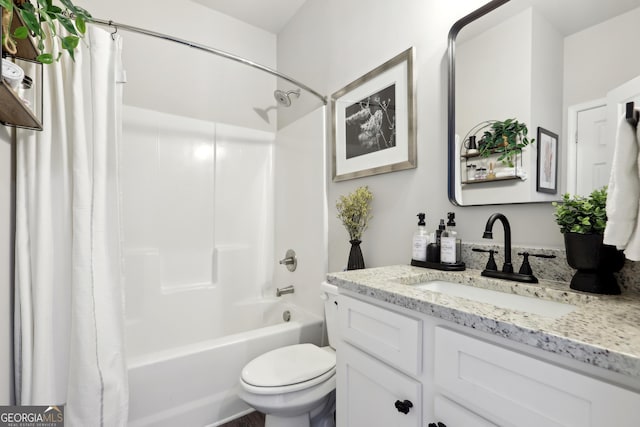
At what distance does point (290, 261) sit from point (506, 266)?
58.5 inches

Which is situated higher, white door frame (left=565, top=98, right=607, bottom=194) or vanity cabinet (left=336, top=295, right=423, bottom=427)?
white door frame (left=565, top=98, right=607, bottom=194)

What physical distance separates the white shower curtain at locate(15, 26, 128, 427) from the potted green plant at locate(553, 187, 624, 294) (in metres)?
1.58

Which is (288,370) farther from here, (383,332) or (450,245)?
(450,245)

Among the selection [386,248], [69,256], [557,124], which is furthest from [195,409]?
[557,124]

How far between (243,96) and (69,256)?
5.62 ft

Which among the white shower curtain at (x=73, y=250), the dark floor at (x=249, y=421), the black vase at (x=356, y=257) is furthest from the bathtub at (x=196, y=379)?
the black vase at (x=356, y=257)

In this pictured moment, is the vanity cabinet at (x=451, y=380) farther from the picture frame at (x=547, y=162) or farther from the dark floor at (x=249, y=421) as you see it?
the dark floor at (x=249, y=421)

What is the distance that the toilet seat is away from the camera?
3.87ft

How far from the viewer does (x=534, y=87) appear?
986mm

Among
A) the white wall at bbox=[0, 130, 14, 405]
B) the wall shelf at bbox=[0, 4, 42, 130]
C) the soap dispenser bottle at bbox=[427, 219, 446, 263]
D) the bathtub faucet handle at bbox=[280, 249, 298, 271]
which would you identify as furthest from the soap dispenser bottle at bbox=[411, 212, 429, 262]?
the white wall at bbox=[0, 130, 14, 405]

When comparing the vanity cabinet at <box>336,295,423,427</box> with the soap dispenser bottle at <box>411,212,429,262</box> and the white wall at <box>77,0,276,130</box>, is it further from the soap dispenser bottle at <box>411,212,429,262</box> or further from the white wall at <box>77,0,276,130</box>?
the white wall at <box>77,0,276,130</box>

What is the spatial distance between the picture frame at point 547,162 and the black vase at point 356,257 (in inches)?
32.8

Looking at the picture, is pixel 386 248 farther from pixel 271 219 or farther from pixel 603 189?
pixel 271 219

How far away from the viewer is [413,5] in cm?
137
